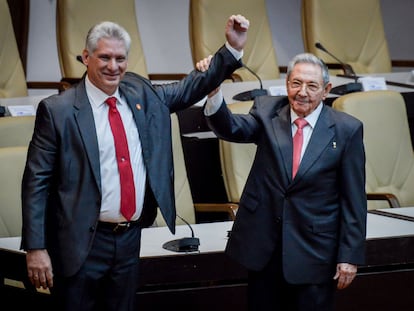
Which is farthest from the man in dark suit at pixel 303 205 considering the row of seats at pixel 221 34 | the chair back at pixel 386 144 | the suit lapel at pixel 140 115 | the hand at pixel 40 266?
the row of seats at pixel 221 34

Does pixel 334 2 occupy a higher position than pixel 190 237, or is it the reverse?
pixel 334 2

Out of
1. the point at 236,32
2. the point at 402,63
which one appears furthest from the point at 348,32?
the point at 236,32

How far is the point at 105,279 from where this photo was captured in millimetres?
2842

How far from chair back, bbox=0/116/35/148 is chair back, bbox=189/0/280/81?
193 cm

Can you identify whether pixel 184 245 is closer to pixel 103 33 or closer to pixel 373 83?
pixel 103 33

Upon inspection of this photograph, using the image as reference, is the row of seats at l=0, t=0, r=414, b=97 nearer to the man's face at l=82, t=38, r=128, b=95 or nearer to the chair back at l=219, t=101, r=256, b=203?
the chair back at l=219, t=101, r=256, b=203

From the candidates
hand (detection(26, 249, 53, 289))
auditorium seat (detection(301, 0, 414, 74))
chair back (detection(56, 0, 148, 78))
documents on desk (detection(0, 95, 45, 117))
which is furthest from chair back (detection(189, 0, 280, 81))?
hand (detection(26, 249, 53, 289))

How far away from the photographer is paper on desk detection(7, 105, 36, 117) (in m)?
4.35

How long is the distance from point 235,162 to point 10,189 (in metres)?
0.99

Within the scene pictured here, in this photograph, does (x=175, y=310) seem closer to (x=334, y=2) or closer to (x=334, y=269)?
(x=334, y=269)

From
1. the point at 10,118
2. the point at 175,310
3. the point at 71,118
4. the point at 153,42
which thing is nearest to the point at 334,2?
the point at 153,42

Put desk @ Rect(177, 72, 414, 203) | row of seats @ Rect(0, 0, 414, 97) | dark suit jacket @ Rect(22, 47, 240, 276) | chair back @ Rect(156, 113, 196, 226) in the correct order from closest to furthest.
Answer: dark suit jacket @ Rect(22, 47, 240, 276), chair back @ Rect(156, 113, 196, 226), desk @ Rect(177, 72, 414, 203), row of seats @ Rect(0, 0, 414, 97)

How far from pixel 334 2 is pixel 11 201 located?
2989mm

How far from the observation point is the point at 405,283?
353 cm
